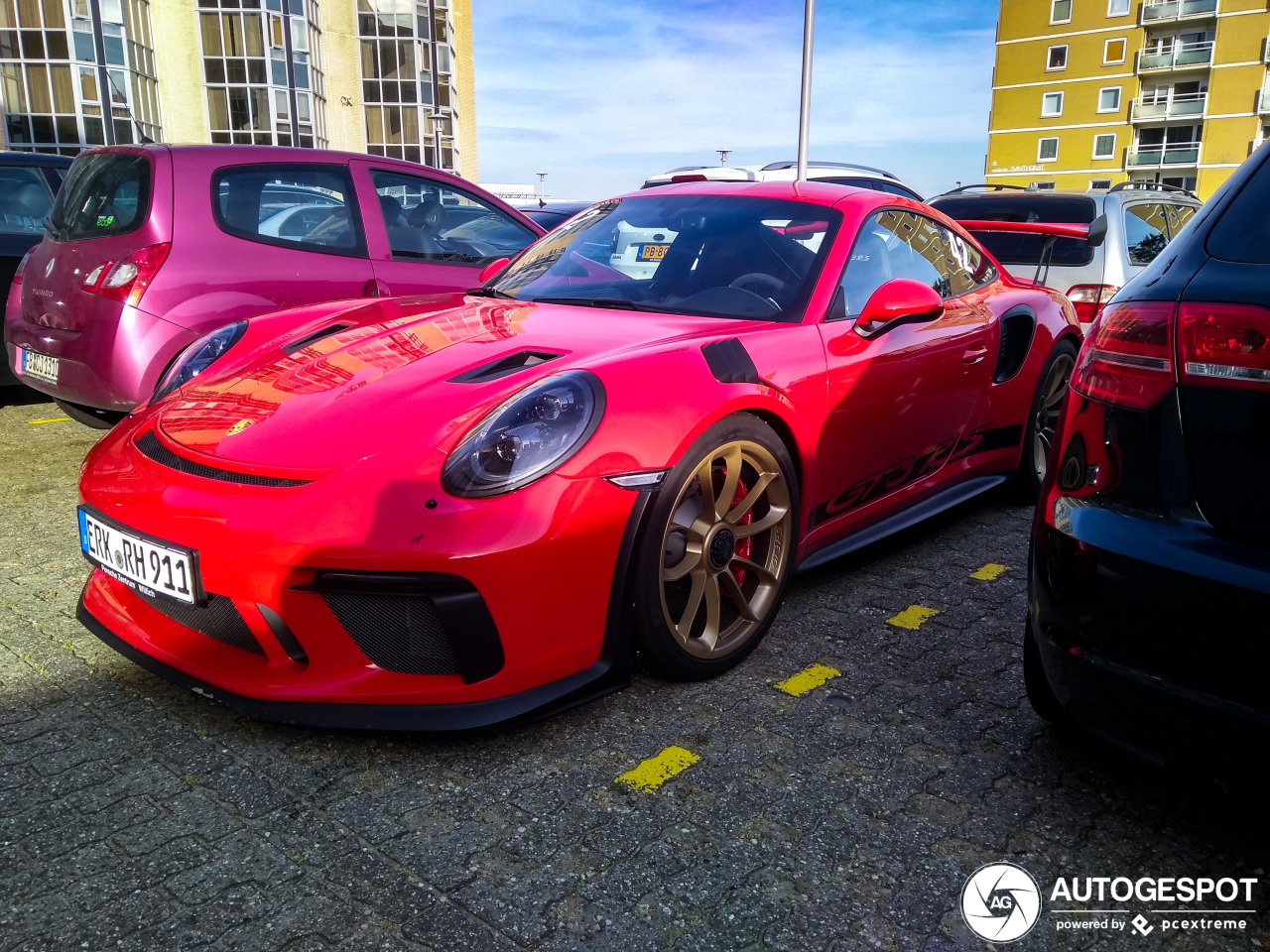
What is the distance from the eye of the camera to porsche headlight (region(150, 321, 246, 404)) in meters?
3.21

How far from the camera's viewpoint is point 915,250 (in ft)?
11.9

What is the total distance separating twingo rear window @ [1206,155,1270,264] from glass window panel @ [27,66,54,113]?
35672 millimetres

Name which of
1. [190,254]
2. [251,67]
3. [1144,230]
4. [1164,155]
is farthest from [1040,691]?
[1164,155]

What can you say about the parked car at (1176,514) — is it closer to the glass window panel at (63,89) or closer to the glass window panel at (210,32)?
the glass window panel at (63,89)

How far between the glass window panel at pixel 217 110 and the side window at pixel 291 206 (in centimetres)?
3691

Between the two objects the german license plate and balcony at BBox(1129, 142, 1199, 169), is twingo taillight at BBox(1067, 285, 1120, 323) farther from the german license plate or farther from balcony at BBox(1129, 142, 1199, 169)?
balcony at BBox(1129, 142, 1199, 169)

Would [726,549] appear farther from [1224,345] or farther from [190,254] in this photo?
[190,254]

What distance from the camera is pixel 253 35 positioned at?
37.2 meters

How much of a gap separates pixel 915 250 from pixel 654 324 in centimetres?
125

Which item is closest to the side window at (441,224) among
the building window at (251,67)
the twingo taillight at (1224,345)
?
the twingo taillight at (1224,345)

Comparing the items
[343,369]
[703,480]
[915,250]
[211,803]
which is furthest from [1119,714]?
[915,250]

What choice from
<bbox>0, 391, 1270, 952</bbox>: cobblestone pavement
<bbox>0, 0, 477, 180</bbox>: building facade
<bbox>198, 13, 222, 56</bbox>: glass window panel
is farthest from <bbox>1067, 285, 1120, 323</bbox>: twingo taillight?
<bbox>198, 13, 222, 56</bbox>: glass window panel

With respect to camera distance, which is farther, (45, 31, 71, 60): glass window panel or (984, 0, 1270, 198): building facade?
(984, 0, 1270, 198): building facade

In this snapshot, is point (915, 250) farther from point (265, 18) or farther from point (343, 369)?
point (265, 18)
